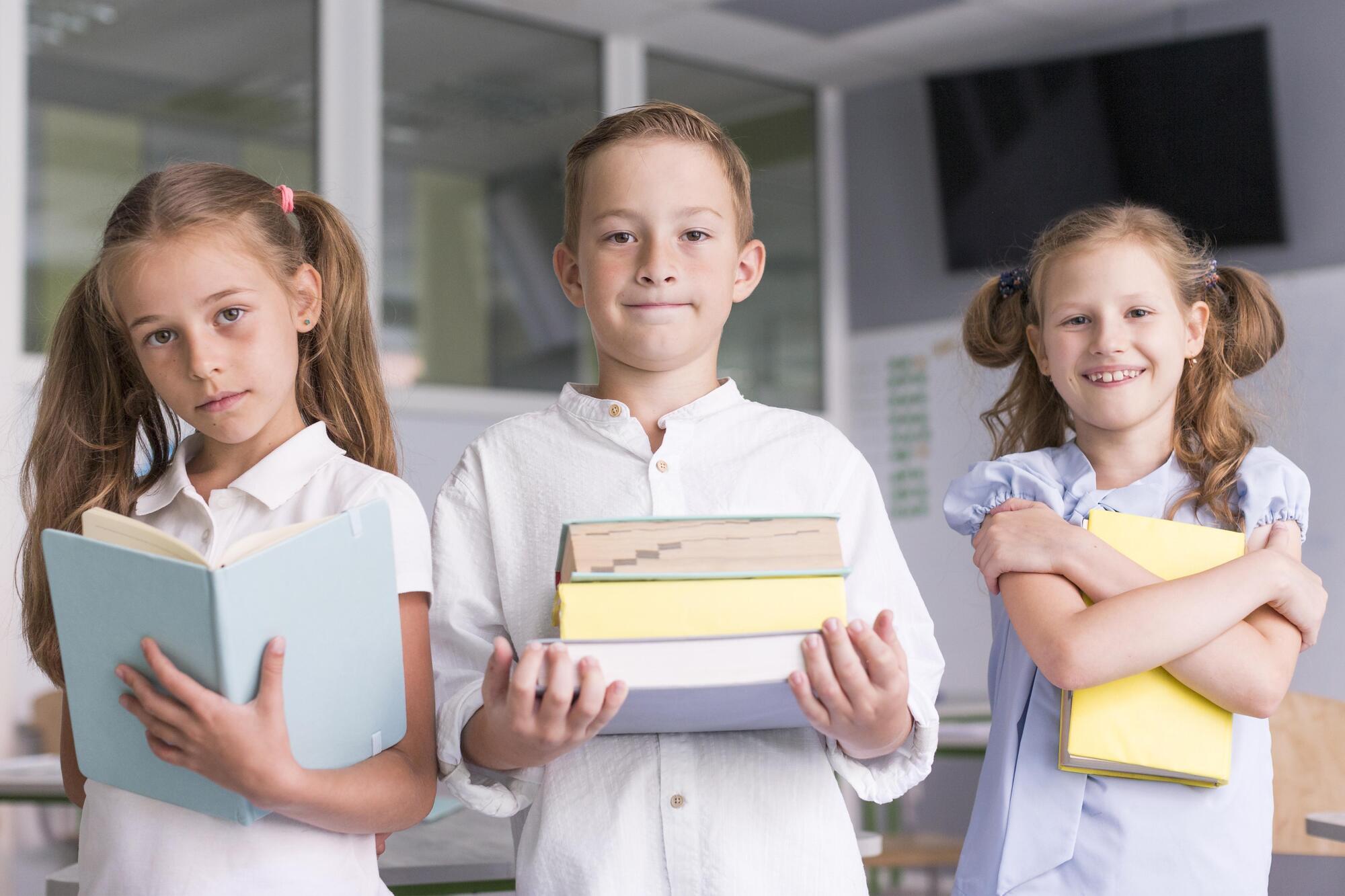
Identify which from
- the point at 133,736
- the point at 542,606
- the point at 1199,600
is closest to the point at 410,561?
the point at 542,606

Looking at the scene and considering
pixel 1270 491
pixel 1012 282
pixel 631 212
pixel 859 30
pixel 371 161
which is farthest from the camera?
pixel 859 30

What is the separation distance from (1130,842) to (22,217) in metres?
2.92

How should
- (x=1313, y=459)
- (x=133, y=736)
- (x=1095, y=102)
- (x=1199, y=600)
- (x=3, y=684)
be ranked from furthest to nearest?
(x=1095, y=102) < (x=1313, y=459) < (x=3, y=684) < (x=1199, y=600) < (x=133, y=736)

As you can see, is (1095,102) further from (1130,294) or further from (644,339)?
(644,339)

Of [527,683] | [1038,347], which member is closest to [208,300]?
[527,683]

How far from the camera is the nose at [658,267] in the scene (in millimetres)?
1134

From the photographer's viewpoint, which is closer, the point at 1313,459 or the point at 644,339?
the point at 644,339

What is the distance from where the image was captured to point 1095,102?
407 centimetres

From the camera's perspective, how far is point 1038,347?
152 cm

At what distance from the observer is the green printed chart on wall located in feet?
14.4

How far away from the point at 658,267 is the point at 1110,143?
10.8ft

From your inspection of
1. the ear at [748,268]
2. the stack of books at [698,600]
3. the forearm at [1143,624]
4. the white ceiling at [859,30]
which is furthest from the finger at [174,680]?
the white ceiling at [859,30]

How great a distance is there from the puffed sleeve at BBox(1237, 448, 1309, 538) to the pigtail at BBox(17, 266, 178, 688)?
110 centimetres

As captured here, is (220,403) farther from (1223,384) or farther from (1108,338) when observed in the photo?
(1223,384)
